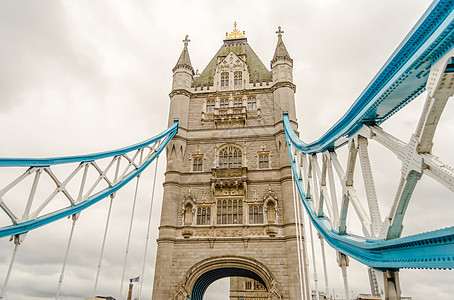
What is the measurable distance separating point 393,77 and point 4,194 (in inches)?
348

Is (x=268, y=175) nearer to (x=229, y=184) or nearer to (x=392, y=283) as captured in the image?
(x=229, y=184)

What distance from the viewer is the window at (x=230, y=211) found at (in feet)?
58.7

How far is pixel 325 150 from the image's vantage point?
889 centimetres

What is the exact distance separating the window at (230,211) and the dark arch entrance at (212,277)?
8.79ft

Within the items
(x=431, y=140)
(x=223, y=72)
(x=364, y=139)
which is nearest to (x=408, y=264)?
(x=431, y=140)

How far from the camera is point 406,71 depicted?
524 centimetres

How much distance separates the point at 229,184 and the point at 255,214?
2.35m

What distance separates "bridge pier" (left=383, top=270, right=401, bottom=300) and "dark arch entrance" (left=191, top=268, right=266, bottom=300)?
455 inches

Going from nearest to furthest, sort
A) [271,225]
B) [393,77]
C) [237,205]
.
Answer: [393,77]
[271,225]
[237,205]

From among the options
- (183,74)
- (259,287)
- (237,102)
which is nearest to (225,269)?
(237,102)

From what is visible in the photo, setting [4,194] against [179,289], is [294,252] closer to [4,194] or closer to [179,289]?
[179,289]

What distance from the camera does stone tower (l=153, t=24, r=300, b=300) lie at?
54.0ft

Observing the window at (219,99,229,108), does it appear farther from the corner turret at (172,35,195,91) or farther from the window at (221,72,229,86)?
the corner turret at (172,35,195,91)

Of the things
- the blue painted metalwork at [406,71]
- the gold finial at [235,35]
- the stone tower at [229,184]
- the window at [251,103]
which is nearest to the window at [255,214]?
the stone tower at [229,184]
